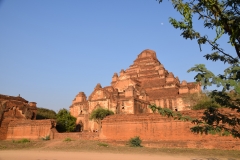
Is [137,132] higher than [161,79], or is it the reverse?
[161,79]

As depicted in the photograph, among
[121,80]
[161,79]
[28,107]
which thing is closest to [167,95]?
[161,79]

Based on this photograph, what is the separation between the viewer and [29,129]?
29703 millimetres

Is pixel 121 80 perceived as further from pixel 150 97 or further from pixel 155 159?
pixel 155 159

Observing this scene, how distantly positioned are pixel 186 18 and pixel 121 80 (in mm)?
41088

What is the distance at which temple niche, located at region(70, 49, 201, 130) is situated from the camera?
3575 cm

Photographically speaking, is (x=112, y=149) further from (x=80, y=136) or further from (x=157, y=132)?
(x=80, y=136)

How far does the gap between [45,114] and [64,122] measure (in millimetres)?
18269

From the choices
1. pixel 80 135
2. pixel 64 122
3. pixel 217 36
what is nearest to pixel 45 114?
pixel 64 122

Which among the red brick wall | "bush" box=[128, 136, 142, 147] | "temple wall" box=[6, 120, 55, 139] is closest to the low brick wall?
the red brick wall

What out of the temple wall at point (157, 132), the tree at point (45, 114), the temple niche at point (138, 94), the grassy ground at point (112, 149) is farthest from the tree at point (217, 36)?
the tree at point (45, 114)

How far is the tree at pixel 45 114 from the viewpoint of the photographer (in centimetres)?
4841

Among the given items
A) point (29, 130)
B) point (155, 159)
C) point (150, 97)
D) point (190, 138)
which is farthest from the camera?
point (150, 97)

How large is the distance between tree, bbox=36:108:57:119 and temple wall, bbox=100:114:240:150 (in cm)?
2828

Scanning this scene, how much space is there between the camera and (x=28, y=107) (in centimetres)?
3675
